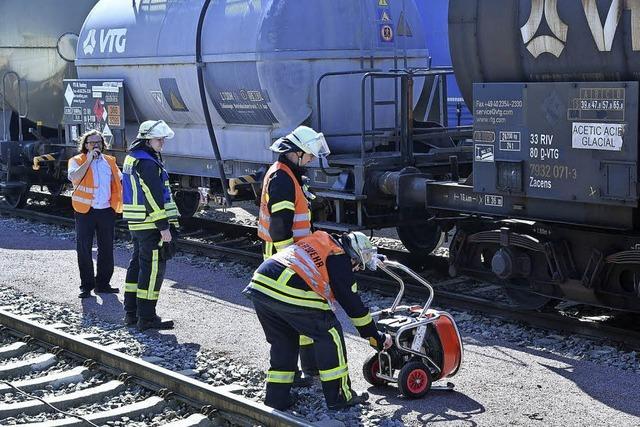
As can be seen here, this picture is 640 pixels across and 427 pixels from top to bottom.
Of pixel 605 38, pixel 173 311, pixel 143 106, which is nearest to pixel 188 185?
pixel 143 106

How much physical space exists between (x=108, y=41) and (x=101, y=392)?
907 centimetres

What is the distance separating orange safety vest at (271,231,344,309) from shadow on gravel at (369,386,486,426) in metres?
0.99

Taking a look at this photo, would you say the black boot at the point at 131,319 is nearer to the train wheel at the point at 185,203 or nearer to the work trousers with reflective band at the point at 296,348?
the work trousers with reflective band at the point at 296,348

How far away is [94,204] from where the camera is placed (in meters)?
11.6

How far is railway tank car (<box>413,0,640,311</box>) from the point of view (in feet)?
28.2

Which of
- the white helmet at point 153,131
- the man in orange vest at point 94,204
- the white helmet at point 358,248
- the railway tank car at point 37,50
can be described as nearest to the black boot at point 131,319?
the man in orange vest at point 94,204

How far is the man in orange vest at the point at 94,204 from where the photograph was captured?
37.8 feet

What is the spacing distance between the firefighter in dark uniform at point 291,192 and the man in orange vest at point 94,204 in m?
3.97

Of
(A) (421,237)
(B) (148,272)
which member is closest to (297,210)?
(B) (148,272)

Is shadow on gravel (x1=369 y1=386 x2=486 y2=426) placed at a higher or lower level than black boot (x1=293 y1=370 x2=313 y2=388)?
lower

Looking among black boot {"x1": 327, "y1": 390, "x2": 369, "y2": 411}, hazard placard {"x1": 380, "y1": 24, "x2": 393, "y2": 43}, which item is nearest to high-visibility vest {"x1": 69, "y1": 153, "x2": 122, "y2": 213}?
hazard placard {"x1": 380, "y1": 24, "x2": 393, "y2": 43}

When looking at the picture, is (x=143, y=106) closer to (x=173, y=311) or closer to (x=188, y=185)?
(x=188, y=185)

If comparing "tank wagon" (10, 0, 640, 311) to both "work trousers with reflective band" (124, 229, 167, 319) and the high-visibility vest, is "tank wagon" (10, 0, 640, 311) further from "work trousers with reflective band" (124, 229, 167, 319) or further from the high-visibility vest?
"work trousers with reflective band" (124, 229, 167, 319)

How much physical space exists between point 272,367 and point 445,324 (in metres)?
1.35
